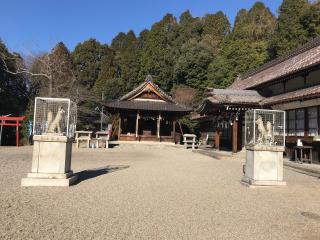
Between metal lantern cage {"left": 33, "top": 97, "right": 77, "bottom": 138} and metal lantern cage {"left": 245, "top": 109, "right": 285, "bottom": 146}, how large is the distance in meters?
5.05

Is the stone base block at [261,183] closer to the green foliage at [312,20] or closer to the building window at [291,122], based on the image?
the building window at [291,122]

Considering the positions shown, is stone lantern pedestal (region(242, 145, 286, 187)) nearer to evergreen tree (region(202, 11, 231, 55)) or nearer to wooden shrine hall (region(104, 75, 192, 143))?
wooden shrine hall (region(104, 75, 192, 143))

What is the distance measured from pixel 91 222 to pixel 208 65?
44.2 m

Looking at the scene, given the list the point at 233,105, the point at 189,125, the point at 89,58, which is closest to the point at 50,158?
the point at 233,105

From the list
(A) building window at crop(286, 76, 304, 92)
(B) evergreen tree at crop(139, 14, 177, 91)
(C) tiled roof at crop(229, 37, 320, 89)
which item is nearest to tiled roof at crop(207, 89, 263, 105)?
(C) tiled roof at crop(229, 37, 320, 89)

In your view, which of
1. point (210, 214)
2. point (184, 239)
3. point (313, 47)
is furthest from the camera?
point (313, 47)

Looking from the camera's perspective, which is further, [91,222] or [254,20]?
[254,20]

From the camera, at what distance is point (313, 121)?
49.9 ft

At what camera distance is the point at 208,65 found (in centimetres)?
4753

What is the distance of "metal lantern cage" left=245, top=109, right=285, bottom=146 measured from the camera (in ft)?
30.7

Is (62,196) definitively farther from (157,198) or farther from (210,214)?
(210,214)

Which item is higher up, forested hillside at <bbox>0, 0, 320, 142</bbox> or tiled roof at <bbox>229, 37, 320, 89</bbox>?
forested hillside at <bbox>0, 0, 320, 142</bbox>

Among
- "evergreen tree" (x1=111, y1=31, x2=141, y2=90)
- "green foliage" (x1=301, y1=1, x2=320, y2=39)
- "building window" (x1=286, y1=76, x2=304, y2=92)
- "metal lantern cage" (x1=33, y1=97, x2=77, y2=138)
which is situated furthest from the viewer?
"evergreen tree" (x1=111, y1=31, x2=141, y2=90)

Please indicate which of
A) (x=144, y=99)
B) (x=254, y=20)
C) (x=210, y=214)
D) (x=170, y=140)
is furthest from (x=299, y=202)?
(x=254, y=20)
